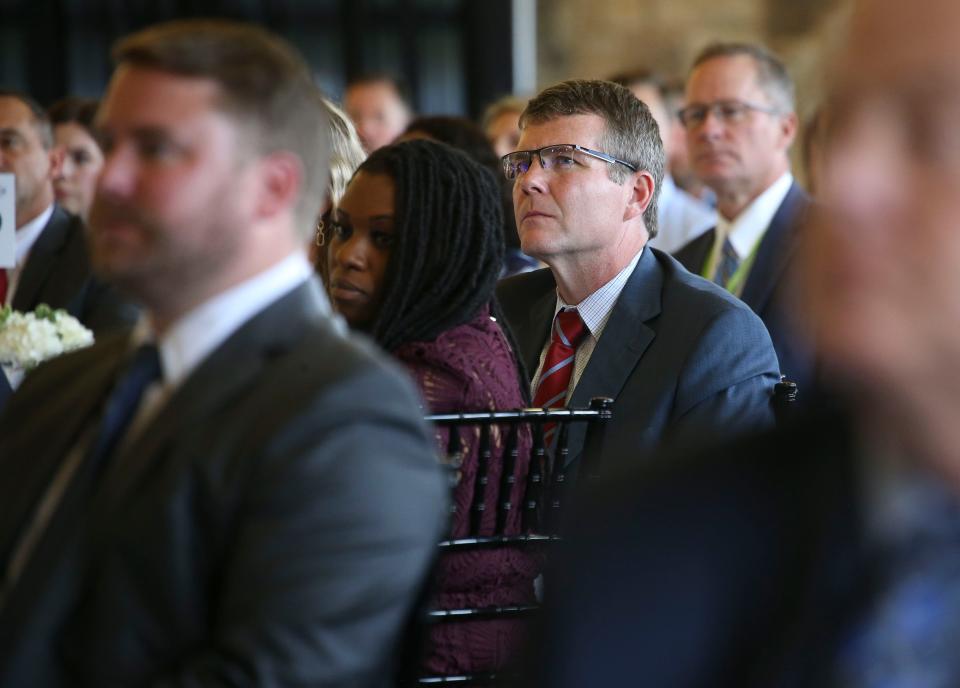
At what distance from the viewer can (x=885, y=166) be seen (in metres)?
0.87

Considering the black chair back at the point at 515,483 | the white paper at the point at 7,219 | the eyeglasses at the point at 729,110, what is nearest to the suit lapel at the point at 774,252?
the eyeglasses at the point at 729,110

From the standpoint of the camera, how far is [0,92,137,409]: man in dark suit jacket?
415 centimetres

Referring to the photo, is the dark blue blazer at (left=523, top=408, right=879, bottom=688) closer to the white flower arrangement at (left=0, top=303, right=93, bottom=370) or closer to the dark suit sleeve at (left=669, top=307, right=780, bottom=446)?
the dark suit sleeve at (left=669, top=307, right=780, bottom=446)

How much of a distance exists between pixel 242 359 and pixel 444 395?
923mm

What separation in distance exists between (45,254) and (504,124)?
9.32ft

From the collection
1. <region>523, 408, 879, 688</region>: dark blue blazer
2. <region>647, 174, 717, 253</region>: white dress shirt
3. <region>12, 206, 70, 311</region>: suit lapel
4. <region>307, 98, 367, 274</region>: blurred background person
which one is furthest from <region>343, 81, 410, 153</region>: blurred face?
<region>523, 408, 879, 688</region>: dark blue blazer

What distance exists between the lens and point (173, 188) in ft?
5.47

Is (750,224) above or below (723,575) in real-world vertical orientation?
below

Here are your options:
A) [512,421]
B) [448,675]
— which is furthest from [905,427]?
[448,675]

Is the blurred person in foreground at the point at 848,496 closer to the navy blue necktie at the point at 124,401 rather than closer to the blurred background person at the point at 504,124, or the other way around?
the navy blue necktie at the point at 124,401

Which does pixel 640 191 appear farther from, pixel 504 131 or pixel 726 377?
pixel 504 131

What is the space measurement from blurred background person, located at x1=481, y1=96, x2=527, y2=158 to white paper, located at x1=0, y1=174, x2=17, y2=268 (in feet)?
9.33

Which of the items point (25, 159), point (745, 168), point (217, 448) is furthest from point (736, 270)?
point (217, 448)

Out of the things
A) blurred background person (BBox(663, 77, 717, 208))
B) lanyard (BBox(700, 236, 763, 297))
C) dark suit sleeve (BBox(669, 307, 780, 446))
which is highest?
dark suit sleeve (BBox(669, 307, 780, 446))
